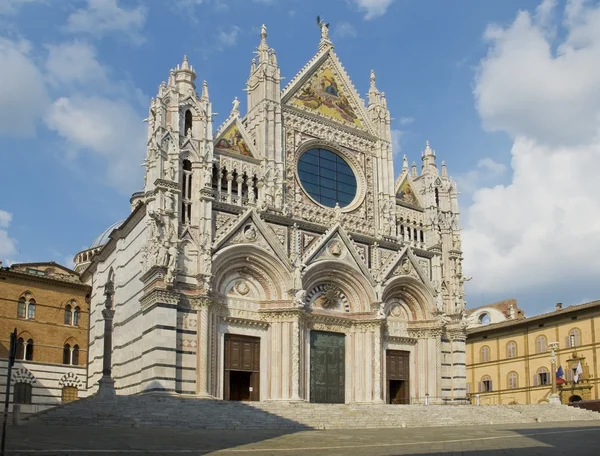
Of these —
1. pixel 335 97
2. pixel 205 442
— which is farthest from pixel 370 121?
pixel 205 442

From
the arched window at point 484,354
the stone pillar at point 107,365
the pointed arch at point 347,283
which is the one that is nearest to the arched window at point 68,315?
the stone pillar at point 107,365

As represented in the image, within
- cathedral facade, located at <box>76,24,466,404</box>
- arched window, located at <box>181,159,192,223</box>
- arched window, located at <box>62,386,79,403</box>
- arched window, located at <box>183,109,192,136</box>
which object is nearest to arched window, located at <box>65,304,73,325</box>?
cathedral facade, located at <box>76,24,466,404</box>

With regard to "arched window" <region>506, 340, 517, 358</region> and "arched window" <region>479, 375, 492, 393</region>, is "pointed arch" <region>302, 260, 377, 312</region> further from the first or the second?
"arched window" <region>479, 375, 492, 393</region>

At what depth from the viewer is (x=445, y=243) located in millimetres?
43375

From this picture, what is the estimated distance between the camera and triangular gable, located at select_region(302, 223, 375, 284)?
37.0m

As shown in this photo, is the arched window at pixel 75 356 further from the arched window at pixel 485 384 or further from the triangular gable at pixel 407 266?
the arched window at pixel 485 384

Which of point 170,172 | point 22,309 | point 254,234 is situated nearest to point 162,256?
point 170,172

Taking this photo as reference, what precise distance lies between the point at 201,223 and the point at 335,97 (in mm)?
12877

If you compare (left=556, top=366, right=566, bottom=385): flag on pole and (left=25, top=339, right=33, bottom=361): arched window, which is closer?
(left=25, top=339, right=33, bottom=361): arched window

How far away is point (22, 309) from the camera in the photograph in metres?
41.7

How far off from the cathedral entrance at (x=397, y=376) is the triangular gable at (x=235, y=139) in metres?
13.1

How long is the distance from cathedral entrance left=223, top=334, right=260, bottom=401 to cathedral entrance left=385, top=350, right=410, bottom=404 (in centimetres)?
807

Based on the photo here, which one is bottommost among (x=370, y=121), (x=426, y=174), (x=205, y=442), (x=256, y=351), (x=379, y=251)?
(x=205, y=442)

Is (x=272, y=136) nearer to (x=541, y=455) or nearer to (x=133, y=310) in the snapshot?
(x=133, y=310)
